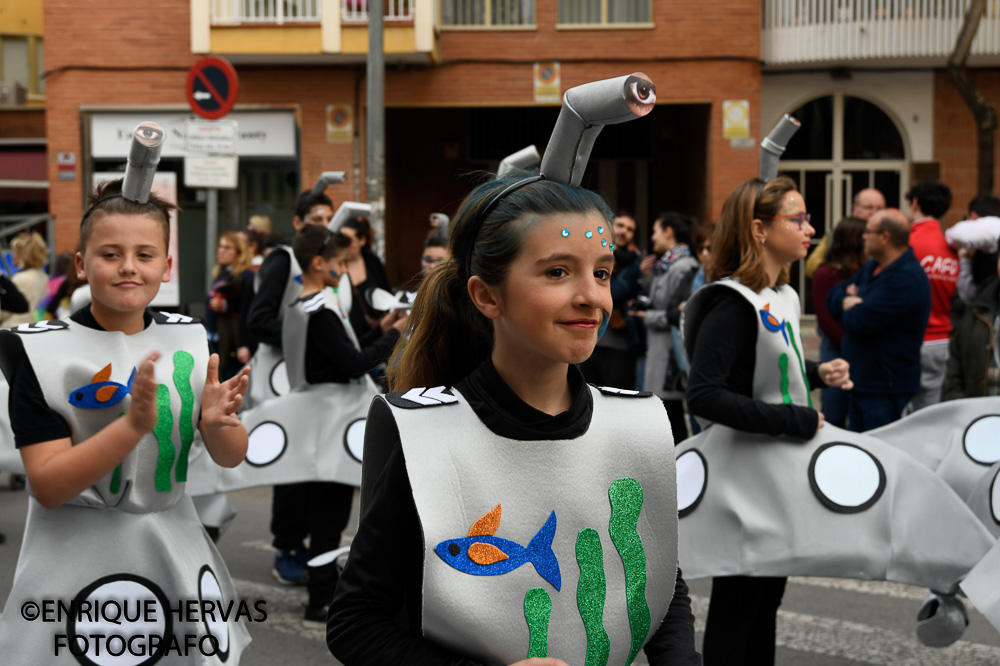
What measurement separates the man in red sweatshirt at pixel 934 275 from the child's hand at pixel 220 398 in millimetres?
5358

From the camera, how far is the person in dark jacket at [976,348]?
695cm

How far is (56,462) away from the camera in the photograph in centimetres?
272

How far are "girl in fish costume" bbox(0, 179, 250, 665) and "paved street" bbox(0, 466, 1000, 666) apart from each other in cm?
198

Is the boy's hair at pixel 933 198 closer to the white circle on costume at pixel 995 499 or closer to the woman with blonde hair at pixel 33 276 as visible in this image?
the white circle on costume at pixel 995 499

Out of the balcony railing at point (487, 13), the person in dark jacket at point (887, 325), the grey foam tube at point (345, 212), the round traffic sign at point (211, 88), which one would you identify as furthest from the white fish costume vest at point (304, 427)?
the balcony railing at point (487, 13)

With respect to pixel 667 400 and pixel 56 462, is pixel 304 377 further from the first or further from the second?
pixel 667 400

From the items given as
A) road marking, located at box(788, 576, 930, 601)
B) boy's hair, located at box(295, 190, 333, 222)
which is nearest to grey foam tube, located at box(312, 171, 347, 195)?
boy's hair, located at box(295, 190, 333, 222)

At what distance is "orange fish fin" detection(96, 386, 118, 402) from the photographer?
9.51ft

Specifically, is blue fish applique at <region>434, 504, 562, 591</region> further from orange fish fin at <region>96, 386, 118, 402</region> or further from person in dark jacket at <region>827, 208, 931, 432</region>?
person in dark jacket at <region>827, 208, 931, 432</region>

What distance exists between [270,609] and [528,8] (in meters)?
14.2

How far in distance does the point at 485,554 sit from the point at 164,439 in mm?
1404

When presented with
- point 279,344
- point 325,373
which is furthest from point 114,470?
point 279,344

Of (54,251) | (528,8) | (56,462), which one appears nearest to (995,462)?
(56,462)

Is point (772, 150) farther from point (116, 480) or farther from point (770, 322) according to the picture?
point (116, 480)
